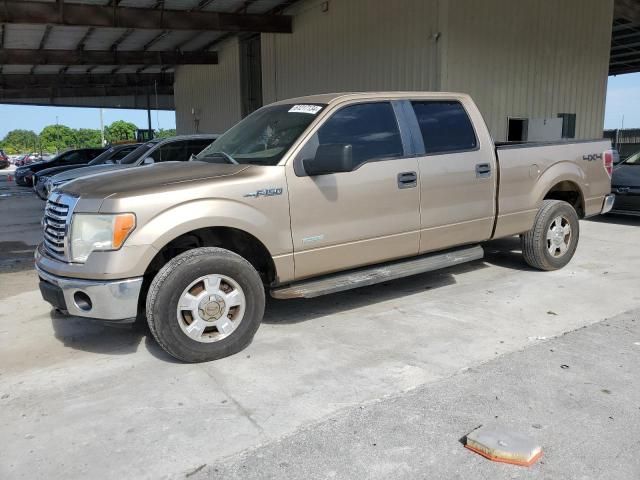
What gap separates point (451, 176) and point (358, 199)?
1.16 m

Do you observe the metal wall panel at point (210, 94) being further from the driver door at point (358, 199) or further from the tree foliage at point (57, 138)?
the tree foliage at point (57, 138)

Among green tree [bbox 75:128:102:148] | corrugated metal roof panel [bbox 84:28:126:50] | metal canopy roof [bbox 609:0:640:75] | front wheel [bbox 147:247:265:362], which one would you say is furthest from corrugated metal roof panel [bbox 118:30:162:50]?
green tree [bbox 75:128:102:148]

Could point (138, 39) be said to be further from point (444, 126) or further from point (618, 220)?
point (444, 126)

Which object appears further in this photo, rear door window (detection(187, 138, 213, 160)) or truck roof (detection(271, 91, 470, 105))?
rear door window (detection(187, 138, 213, 160))

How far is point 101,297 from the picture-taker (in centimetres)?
383

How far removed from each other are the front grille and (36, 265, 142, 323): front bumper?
25 cm

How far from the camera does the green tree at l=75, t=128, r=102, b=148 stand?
94.2 metres

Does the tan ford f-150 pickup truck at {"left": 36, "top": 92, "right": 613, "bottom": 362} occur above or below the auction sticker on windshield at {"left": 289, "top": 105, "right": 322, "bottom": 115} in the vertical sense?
below

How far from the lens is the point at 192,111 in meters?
26.8

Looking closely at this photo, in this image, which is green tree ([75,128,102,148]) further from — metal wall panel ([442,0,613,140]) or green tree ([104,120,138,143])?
metal wall panel ([442,0,613,140])

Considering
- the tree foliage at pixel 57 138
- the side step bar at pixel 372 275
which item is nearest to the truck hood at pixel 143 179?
the side step bar at pixel 372 275

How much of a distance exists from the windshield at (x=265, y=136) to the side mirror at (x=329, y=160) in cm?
27

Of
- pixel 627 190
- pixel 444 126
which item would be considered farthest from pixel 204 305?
pixel 627 190

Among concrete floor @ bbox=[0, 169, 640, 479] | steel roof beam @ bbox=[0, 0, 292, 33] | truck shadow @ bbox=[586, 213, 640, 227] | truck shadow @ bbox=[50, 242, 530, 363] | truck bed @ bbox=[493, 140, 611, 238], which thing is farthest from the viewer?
steel roof beam @ bbox=[0, 0, 292, 33]
